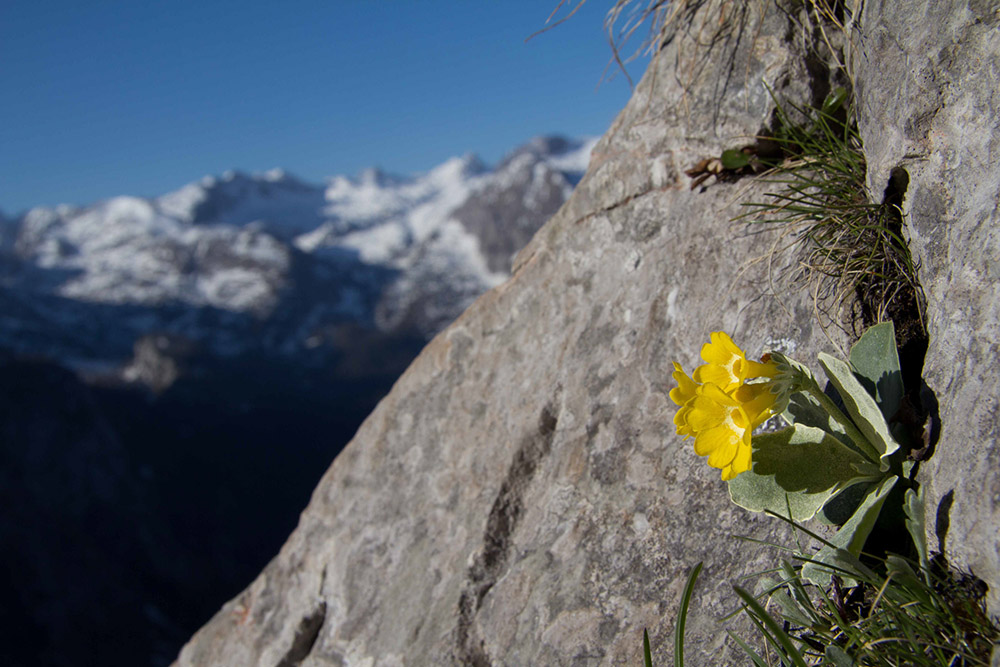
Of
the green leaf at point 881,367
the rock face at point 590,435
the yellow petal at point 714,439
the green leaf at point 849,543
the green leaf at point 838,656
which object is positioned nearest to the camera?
the green leaf at point 838,656

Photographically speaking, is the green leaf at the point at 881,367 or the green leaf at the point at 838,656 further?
the green leaf at the point at 881,367

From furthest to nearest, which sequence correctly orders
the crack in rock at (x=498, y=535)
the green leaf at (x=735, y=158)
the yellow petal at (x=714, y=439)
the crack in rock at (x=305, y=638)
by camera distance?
the crack in rock at (x=305, y=638) → the crack in rock at (x=498, y=535) → the green leaf at (x=735, y=158) → the yellow petal at (x=714, y=439)

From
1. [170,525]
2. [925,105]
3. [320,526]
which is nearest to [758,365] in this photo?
[925,105]

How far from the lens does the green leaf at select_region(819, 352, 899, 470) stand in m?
2.00

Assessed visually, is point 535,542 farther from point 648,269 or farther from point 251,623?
point 251,623

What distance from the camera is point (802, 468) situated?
212 cm

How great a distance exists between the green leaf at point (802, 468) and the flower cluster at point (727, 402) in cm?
17

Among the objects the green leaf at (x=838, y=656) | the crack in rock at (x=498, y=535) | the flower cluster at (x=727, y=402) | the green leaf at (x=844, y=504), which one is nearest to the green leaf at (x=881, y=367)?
the green leaf at (x=844, y=504)

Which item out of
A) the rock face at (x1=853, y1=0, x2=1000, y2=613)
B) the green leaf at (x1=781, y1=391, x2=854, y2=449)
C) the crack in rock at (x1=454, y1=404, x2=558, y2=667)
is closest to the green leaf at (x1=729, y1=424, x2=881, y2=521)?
the green leaf at (x1=781, y1=391, x2=854, y2=449)

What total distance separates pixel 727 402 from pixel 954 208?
1012 mm

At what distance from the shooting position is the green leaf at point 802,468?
2088mm

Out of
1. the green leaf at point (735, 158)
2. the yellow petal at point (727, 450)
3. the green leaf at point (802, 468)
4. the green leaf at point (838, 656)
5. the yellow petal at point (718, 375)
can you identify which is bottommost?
the green leaf at point (838, 656)

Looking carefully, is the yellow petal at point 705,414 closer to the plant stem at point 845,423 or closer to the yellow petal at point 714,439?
the yellow petal at point 714,439

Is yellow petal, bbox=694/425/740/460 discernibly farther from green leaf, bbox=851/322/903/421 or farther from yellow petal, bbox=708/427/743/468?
green leaf, bbox=851/322/903/421
